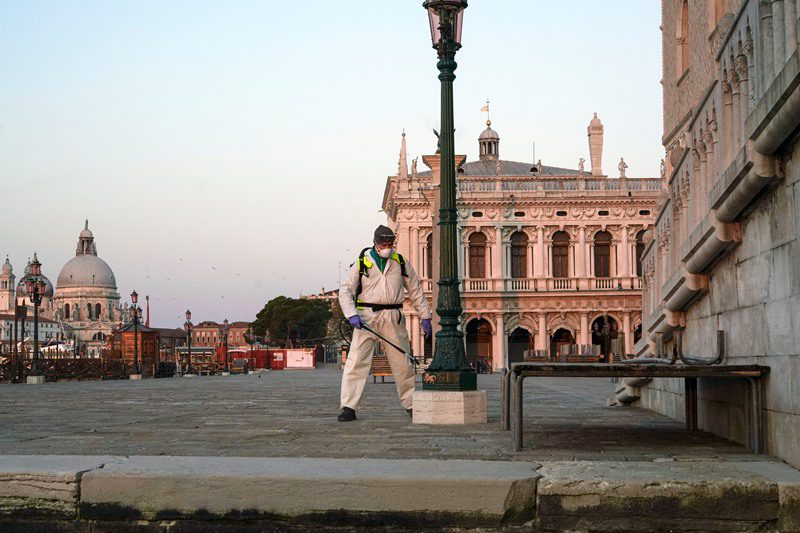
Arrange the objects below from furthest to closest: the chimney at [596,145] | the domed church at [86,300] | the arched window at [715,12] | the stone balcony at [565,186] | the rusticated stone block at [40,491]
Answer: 1. the domed church at [86,300]
2. the chimney at [596,145]
3. the stone balcony at [565,186]
4. the arched window at [715,12]
5. the rusticated stone block at [40,491]

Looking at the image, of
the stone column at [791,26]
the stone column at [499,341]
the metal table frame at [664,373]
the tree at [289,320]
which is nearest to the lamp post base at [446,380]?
the metal table frame at [664,373]

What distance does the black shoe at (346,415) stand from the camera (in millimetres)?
8945

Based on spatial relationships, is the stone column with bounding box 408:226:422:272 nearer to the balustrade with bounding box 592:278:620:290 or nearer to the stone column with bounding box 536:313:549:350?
the stone column with bounding box 536:313:549:350

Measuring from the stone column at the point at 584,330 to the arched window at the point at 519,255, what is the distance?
4084mm

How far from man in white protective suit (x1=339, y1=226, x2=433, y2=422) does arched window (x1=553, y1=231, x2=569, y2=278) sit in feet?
159

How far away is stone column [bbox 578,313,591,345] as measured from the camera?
55688mm

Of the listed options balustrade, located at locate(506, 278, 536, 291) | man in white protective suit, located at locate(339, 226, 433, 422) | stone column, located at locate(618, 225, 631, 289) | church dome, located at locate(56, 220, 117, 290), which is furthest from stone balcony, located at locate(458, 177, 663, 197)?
church dome, located at locate(56, 220, 117, 290)

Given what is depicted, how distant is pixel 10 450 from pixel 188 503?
90.6 inches

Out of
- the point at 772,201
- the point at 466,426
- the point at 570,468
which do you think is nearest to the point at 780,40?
the point at 772,201

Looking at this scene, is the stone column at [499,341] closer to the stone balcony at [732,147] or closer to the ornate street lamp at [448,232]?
the ornate street lamp at [448,232]

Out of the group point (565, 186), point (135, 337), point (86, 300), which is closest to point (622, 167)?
point (565, 186)

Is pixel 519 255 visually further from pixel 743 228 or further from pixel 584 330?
pixel 743 228

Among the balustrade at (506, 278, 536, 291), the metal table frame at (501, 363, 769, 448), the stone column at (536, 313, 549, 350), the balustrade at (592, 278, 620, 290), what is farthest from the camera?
the balustrade at (592, 278, 620, 290)

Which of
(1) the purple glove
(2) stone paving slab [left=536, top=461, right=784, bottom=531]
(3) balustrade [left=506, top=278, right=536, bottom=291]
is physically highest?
(3) balustrade [left=506, top=278, right=536, bottom=291]
